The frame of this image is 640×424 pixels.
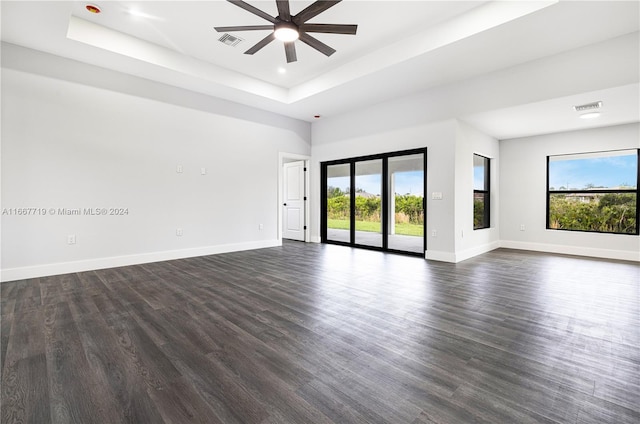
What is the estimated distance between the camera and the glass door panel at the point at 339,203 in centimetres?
707

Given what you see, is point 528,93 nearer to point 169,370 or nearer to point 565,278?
point 565,278

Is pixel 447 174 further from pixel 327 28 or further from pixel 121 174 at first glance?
pixel 121 174

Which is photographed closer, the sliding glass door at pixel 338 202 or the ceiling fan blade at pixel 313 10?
the ceiling fan blade at pixel 313 10

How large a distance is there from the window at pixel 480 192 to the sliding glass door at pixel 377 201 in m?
1.23

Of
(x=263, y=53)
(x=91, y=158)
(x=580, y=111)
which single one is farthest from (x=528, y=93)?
(x=91, y=158)

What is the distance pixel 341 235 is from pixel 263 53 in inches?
173

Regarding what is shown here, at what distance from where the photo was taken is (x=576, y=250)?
19.5 feet

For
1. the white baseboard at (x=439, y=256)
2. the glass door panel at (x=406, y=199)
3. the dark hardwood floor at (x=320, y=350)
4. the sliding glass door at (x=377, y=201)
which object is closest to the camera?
the dark hardwood floor at (x=320, y=350)

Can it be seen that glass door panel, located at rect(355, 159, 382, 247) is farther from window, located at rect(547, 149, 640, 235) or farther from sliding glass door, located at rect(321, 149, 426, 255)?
window, located at rect(547, 149, 640, 235)

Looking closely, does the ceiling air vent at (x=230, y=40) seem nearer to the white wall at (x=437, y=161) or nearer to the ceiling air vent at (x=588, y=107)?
the white wall at (x=437, y=161)

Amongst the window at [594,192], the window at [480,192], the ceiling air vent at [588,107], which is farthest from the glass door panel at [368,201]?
the window at [594,192]

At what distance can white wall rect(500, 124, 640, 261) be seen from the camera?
547 centimetres

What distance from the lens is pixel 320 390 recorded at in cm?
166

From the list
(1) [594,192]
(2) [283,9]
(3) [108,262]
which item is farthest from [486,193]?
(3) [108,262]
